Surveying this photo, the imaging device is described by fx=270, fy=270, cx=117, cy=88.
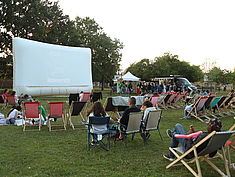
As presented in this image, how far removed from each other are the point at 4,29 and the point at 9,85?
18.1 metres

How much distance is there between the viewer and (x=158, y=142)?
19.8 ft

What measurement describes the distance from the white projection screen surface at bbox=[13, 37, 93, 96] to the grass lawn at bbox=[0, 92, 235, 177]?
11.7 m

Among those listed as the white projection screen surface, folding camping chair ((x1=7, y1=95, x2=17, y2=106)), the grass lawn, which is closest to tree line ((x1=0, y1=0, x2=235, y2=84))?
the white projection screen surface

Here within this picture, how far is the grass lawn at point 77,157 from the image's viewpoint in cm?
405

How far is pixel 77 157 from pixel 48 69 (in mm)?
15392

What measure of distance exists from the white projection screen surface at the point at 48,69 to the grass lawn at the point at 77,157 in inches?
459

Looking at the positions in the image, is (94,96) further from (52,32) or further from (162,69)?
(162,69)

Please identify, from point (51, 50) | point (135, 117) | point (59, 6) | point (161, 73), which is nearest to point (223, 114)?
point (135, 117)

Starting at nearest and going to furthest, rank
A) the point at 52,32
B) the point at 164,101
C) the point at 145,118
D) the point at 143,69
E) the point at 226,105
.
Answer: the point at 145,118, the point at 226,105, the point at 164,101, the point at 52,32, the point at 143,69

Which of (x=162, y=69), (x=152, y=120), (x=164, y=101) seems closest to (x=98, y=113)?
(x=152, y=120)

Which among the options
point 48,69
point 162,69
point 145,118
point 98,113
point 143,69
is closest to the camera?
point 98,113

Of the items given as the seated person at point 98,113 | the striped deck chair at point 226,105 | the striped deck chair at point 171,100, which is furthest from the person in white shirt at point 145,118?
the striped deck chair at point 171,100

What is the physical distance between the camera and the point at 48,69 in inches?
764

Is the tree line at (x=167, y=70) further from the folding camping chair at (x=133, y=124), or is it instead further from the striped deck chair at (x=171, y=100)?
the folding camping chair at (x=133, y=124)
